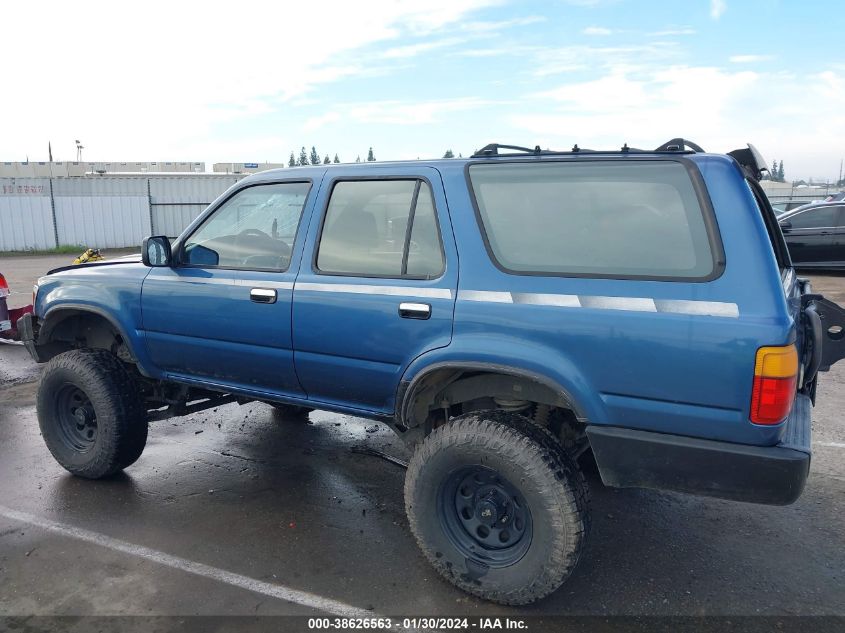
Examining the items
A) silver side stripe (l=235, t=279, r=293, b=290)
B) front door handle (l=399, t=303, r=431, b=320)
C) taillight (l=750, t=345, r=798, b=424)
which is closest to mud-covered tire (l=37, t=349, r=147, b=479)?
silver side stripe (l=235, t=279, r=293, b=290)

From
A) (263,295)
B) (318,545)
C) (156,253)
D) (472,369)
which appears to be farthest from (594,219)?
(156,253)

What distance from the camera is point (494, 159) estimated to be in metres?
3.21

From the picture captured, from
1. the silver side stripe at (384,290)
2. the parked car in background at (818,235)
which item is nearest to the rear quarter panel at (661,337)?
the silver side stripe at (384,290)

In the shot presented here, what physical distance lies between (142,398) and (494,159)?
2858 mm

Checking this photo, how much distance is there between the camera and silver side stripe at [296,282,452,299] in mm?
3121

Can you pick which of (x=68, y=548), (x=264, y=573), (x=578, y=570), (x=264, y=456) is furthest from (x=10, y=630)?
(x=578, y=570)

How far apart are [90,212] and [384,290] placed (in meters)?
22.6

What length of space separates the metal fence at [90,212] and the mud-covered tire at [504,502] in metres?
21.3

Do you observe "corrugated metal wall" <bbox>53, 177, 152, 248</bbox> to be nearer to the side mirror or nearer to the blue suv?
the side mirror

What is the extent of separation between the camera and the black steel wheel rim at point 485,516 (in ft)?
10.1

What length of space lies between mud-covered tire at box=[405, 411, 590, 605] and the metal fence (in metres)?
21.3

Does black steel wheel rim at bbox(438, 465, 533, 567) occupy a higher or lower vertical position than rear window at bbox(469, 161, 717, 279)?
lower

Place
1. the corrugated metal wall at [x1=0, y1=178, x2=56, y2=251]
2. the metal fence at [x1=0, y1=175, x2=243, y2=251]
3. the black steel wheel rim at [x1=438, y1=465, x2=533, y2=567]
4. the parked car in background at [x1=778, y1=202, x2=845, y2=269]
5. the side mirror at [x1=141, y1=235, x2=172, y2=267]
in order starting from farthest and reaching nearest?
1. the metal fence at [x1=0, y1=175, x2=243, y2=251]
2. the corrugated metal wall at [x1=0, y1=178, x2=56, y2=251]
3. the parked car in background at [x1=778, y1=202, x2=845, y2=269]
4. the side mirror at [x1=141, y1=235, x2=172, y2=267]
5. the black steel wheel rim at [x1=438, y1=465, x2=533, y2=567]

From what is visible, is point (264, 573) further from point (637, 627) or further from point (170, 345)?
point (637, 627)
